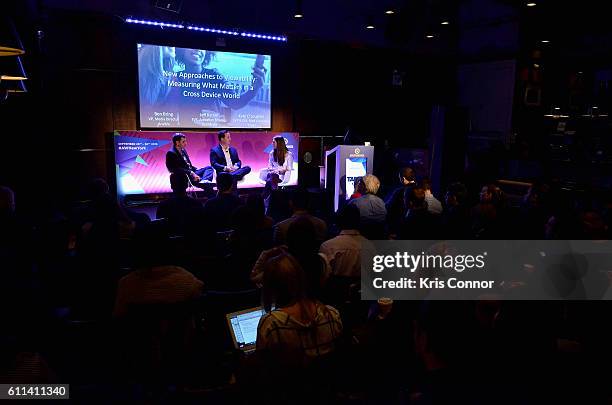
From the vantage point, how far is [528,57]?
33.9 ft

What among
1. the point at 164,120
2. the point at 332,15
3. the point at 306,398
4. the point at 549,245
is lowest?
the point at 306,398

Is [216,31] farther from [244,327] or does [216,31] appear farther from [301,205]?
[244,327]

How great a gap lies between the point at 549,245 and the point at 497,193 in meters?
1.62

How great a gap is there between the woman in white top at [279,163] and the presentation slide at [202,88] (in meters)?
0.62

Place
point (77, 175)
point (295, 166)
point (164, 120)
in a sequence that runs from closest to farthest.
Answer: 1. point (77, 175)
2. point (164, 120)
3. point (295, 166)

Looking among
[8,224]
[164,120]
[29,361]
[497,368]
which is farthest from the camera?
[164,120]

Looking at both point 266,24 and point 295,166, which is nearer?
point 266,24

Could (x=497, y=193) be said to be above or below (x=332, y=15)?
below

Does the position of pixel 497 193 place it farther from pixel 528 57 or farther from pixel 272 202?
pixel 528 57

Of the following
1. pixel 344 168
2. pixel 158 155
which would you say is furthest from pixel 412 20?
pixel 158 155

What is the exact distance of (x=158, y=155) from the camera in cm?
825

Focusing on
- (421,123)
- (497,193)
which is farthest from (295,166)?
(497,193)

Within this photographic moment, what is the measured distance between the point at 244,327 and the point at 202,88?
6729 mm

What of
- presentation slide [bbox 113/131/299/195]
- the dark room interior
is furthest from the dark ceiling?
presentation slide [bbox 113/131/299/195]
